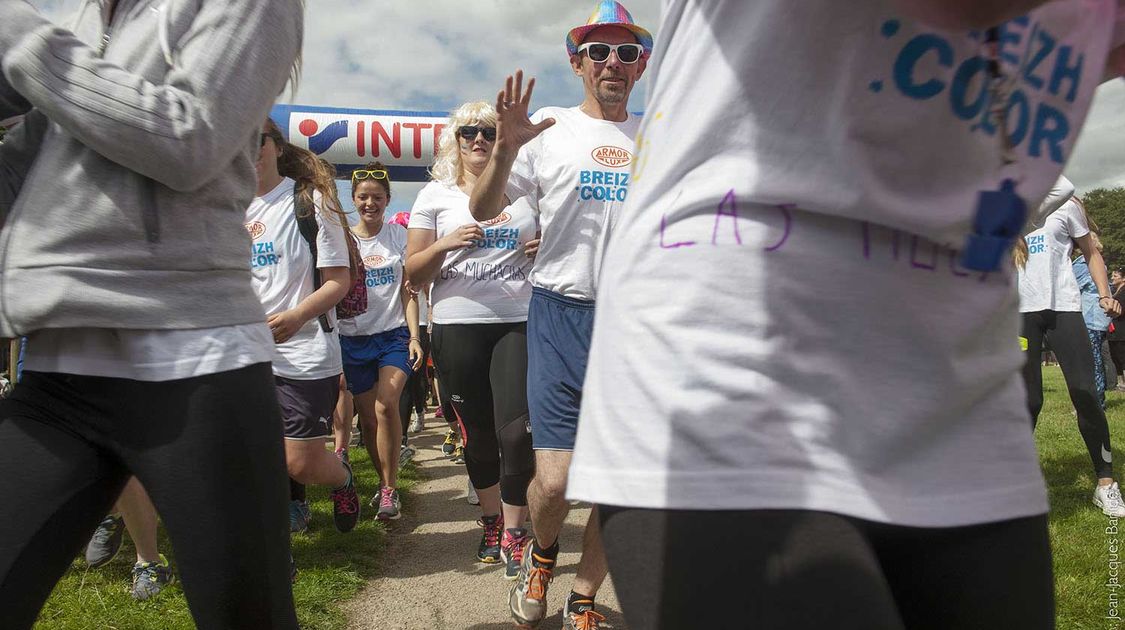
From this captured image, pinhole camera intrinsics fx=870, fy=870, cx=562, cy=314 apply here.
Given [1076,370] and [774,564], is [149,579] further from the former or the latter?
[1076,370]

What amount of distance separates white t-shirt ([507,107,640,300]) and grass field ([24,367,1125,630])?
1.62 meters

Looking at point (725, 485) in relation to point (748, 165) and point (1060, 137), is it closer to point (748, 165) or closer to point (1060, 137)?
point (748, 165)

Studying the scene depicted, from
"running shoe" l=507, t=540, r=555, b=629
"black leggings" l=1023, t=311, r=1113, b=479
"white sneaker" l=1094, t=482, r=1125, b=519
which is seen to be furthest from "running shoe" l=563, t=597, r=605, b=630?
"white sneaker" l=1094, t=482, r=1125, b=519

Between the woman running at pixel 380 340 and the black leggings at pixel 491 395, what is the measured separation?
1.13 metres

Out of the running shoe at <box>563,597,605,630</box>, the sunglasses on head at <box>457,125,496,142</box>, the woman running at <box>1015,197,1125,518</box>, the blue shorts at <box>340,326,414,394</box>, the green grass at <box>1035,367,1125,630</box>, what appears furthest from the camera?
the blue shorts at <box>340,326,414,394</box>

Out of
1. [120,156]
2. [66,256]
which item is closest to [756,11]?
[120,156]

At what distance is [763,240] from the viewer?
0.92m

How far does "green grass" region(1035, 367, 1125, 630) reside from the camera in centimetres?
334

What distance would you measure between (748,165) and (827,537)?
15.4 inches

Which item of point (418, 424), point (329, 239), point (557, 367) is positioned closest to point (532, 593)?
point (557, 367)

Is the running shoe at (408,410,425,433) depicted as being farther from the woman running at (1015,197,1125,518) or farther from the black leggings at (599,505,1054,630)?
the black leggings at (599,505,1054,630)

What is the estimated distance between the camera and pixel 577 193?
3.27 m

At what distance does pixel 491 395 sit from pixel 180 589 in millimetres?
1570

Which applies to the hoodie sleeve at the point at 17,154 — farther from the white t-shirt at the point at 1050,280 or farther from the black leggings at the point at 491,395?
the white t-shirt at the point at 1050,280
